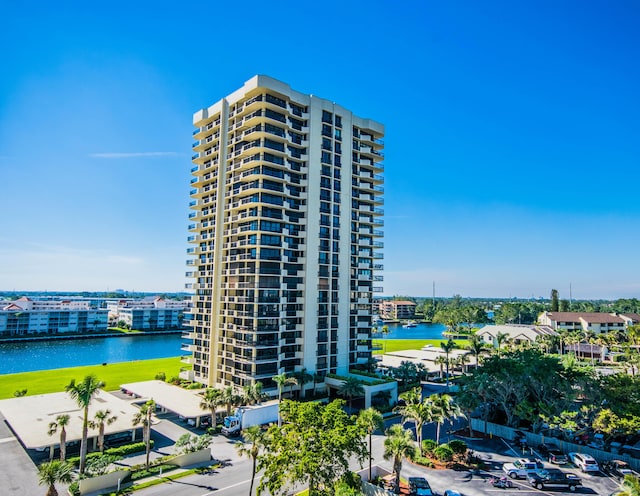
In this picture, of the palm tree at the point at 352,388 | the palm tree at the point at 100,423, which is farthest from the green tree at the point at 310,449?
the palm tree at the point at 352,388

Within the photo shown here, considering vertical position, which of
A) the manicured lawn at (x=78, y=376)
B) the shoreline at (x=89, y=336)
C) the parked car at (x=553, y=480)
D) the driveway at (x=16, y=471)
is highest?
the parked car at (x=553, y=480)

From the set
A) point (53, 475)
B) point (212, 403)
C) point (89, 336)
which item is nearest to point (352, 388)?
point (212, 403)

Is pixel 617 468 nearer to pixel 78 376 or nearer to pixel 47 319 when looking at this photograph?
pixel 78 376

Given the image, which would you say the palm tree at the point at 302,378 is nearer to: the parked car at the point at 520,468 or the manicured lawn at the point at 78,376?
the parked car at the point at 520,468

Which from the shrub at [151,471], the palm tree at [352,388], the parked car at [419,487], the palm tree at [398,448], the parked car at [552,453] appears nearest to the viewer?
the palm tree at [398,448]

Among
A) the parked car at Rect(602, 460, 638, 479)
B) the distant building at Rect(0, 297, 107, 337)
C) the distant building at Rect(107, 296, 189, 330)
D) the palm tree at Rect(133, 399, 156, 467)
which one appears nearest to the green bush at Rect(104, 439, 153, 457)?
the palm tree at Rect(133, 399, 156, 467)

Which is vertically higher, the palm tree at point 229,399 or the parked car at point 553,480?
the palm tree at point 229,399

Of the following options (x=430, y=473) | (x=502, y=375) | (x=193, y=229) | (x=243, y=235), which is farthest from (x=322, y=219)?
(x=430, y=473)

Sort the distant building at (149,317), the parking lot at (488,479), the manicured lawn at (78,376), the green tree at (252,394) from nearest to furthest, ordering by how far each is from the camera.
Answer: the parking lot at (488,479) < the green tree at (252,394) < the manicured lawn at (78,376) < the distant building at (149,317)
